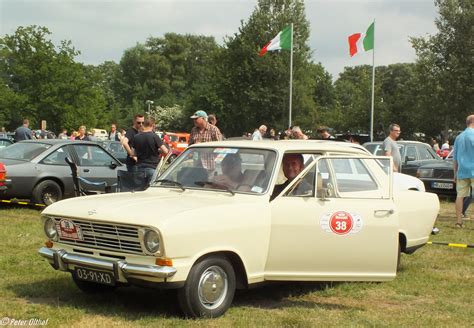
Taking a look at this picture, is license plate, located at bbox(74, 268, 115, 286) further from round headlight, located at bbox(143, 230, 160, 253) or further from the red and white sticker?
round headlight, located at bbox(143, 230, 160, 253)

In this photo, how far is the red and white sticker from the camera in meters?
5.78

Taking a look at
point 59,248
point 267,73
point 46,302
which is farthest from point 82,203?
point 267,73

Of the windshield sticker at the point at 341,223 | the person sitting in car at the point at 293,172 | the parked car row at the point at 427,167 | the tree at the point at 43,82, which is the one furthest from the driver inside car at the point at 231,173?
the tree at the point at 43,82

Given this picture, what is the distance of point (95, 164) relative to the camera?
1337 centimetres

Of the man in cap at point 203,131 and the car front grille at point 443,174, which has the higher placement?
the man in cap at point 203,131

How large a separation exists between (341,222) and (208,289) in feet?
4.83

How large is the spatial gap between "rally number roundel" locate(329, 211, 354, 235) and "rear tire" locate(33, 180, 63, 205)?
25.9ft

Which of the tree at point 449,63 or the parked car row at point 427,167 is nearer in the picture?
the parked car row at point 427,167

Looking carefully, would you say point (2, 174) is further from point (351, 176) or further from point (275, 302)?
point (351, 176)

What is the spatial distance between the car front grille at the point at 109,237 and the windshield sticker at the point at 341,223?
1782 mm

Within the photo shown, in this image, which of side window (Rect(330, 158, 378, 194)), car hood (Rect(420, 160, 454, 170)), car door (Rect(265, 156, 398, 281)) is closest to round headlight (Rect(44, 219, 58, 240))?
car door (Rect(265, 156, 398, 281))

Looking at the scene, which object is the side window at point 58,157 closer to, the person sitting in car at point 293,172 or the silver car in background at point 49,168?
the silver car in background at point 49,168

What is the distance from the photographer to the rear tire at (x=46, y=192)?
12492mm

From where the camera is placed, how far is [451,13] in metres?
39.1
